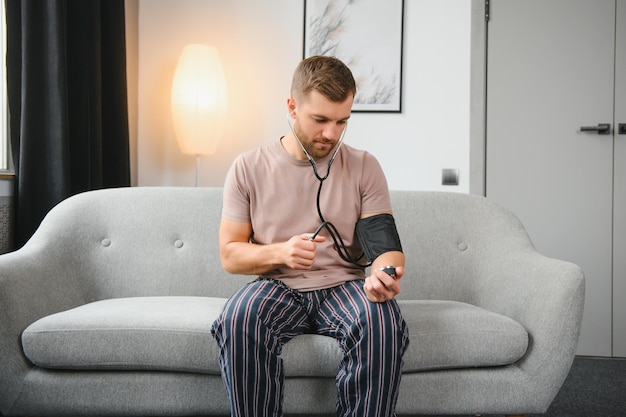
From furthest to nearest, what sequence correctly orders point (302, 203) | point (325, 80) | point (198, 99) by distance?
point (198, 99) → point (302, 203) → point (325, 80)

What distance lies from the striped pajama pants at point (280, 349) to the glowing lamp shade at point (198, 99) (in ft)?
5.46

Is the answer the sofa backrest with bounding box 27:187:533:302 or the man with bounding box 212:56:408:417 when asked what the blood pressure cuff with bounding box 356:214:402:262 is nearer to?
the man with bounding box 212:56:408:417

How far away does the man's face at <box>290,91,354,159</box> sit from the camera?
1.59m

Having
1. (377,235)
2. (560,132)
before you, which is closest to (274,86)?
(560,132)

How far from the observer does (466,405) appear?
5.42ft

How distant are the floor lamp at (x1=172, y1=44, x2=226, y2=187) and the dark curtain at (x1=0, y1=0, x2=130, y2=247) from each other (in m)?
0.39

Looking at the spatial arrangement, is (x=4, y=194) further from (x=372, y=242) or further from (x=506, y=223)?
(x=506, y=223)

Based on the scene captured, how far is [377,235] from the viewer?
165 cm

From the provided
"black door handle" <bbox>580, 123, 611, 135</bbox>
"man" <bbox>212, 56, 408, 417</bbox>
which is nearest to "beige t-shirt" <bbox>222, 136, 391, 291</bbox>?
"man" <bbox>212, 56, 408, 417</bbox>

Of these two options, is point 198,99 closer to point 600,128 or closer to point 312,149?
point 312,149

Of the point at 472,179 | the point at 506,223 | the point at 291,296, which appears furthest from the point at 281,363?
the point at 472,179

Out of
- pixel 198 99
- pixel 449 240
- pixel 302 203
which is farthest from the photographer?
pixel 198 99

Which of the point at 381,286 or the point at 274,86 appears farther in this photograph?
the point at 274,86

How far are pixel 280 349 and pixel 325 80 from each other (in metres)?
0.67
